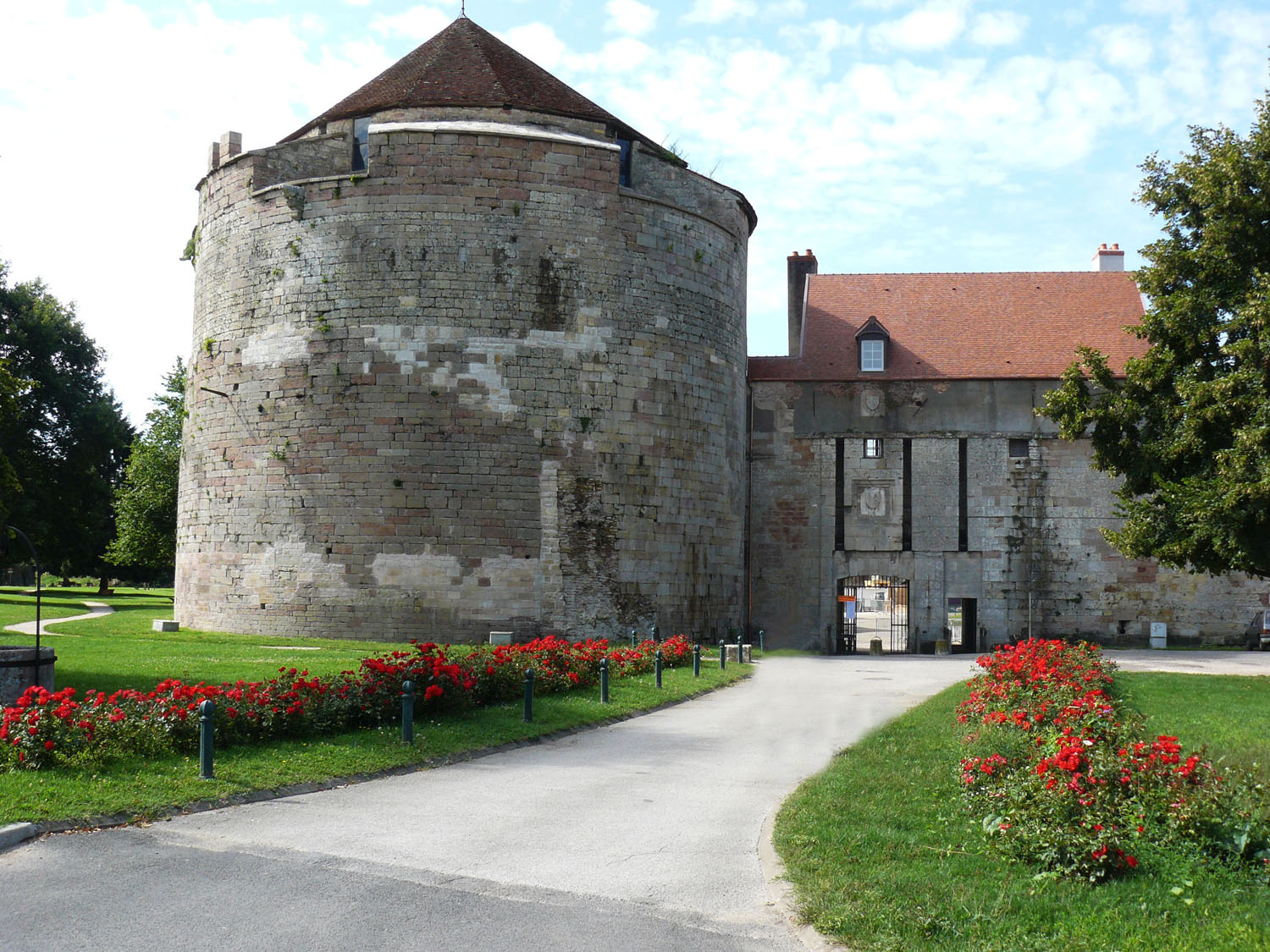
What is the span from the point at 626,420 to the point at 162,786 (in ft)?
52.6

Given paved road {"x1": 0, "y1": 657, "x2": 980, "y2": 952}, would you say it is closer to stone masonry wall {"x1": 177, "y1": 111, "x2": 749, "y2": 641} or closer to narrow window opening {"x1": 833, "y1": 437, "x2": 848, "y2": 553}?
stone masonry wall {"x1": 177, "y1": 111, "x2": 749, "y2": 641}

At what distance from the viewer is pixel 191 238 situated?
2881 centimetres

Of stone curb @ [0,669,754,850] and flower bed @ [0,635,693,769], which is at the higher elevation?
flower bed @ [0,635,693,769]

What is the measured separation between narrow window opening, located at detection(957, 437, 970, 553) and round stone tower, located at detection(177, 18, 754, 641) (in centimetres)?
913

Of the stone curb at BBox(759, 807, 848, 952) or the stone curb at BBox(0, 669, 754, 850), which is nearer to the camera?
the stone curb at BBox(759, 807, 848, 952)

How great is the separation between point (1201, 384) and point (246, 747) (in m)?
16.0

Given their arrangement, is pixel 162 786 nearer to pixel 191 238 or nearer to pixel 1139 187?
pixel 1139 187

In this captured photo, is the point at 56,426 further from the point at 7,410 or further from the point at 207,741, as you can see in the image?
the point at 207,741

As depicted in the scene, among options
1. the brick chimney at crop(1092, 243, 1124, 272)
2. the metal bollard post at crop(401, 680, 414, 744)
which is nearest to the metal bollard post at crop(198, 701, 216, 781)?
the metal bollard post at crop(401, 680, 414, 744)

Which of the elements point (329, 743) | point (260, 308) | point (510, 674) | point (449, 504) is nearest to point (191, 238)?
point (260, 308)

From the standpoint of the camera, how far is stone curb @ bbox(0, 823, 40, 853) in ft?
23.1

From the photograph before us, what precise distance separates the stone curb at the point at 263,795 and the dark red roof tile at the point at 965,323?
67.9 ft

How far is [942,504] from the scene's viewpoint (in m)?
29.8

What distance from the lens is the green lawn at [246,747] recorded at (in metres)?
8.16
